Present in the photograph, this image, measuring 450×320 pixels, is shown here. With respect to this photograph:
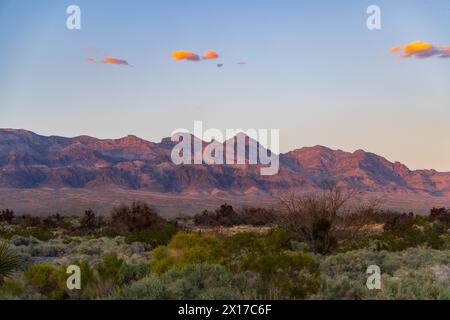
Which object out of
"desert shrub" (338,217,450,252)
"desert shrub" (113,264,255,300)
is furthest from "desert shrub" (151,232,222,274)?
"desert shrub" (338,217,450,252)

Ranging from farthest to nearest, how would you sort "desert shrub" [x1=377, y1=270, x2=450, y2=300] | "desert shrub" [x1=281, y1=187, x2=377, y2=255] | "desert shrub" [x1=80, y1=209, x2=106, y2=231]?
"desert shrub" [x1=80, y1=209, x2=106, y2=231] < "desert shrub" [x1=281, y1=187, x2=377, y2=255] < "desert shrub" [x1=377, y1=270, x2=450, y2=300]

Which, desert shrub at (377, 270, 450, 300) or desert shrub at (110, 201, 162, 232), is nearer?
desert shrub at (377, 270, 450, 300)

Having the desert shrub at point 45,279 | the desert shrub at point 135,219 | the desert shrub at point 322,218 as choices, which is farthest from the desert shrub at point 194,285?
the desert shrub at point 135,219

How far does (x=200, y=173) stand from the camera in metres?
153

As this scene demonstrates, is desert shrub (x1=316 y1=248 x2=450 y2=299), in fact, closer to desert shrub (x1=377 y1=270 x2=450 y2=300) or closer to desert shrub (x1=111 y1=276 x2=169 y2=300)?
desert shrub (x1=377 y1=270 x2=450 y2=300)

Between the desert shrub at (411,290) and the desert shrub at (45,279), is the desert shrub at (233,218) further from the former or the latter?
the desert shrub at (45,279)

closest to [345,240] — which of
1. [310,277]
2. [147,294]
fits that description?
[310,277]

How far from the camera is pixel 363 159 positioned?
582 feet

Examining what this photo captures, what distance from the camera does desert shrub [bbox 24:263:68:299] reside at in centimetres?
1326

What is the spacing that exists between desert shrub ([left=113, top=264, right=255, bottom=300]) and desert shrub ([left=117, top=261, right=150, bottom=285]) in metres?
1.18

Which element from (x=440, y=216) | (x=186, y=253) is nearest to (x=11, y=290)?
(x=186, y=253)

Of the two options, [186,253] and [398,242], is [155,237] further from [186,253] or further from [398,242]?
[186,253]

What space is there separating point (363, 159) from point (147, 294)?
172 metres
